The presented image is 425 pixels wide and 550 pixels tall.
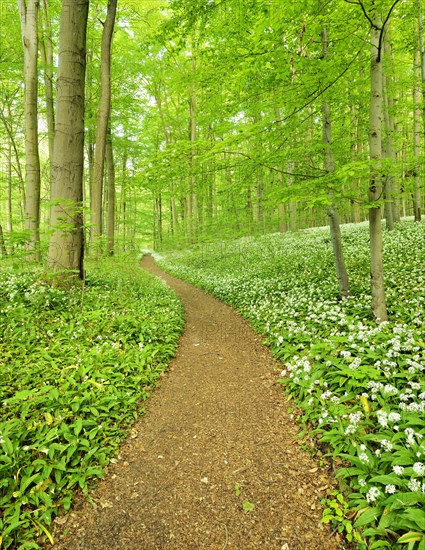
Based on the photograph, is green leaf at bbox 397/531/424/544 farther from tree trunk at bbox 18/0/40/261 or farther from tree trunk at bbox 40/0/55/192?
tree trunk at bbox 40/0/55/192

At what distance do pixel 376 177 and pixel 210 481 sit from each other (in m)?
5.25

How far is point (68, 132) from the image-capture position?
6.19 m

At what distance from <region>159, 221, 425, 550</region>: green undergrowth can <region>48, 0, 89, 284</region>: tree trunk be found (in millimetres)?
5258

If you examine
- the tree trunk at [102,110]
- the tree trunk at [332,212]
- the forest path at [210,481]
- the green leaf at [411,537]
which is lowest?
the forest path at [210,481]

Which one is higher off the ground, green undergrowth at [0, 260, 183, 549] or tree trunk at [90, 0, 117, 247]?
tree trunk at [90, 0, 117, 247]

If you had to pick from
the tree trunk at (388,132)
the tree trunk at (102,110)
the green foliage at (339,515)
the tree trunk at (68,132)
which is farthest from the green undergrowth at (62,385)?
the tree trunk at (388,132)

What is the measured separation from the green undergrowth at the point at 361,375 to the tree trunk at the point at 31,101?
7.36m

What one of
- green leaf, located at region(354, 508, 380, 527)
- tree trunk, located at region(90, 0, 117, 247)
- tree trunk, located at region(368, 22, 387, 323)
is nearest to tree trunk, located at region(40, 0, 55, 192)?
tree trunk, located at region(90, 0, 117, 247)

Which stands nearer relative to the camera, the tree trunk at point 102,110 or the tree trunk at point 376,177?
the tree trunk at point 376,177

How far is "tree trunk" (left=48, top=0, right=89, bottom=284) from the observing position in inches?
239

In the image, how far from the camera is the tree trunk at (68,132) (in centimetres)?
607

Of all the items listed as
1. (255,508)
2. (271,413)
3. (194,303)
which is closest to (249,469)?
(255,508)

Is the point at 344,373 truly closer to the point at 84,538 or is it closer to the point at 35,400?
the point at 84,538

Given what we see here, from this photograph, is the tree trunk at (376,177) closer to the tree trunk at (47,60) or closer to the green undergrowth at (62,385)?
the green undergrowth at (62,385)
